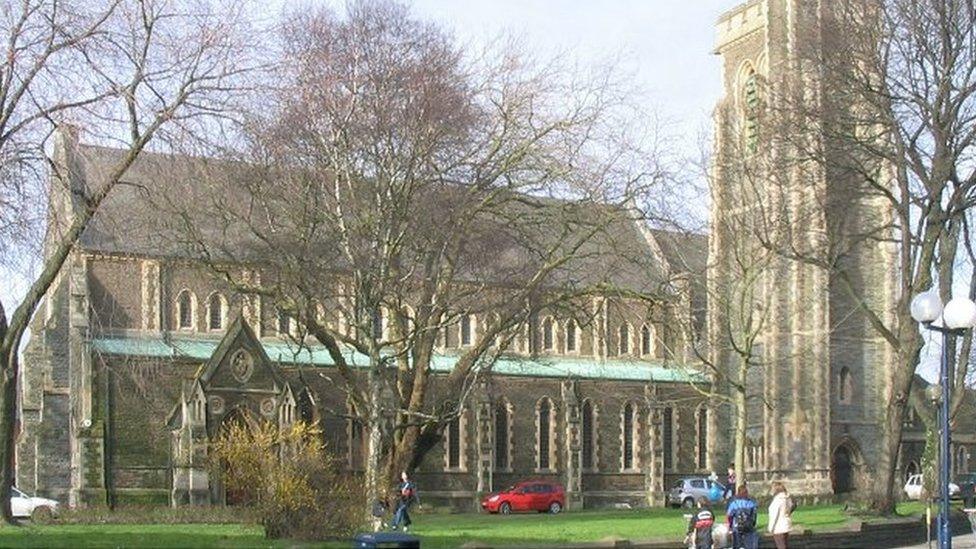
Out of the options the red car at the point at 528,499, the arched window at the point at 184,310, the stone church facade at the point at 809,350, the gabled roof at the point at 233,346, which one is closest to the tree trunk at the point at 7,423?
the gabled roof at the point at 233,346

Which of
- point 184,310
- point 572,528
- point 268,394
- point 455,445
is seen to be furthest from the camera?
point 455,445

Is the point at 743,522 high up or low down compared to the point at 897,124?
down

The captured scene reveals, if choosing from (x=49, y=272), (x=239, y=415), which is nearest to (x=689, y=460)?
(x=239, y=415)

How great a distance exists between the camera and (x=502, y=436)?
193 ft

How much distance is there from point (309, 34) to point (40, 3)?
10.6 m

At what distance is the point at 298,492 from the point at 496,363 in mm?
27111

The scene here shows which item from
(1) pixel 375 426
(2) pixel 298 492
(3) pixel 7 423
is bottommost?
(2) pixel 298 492

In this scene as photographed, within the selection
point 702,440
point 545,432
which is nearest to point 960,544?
point 545,432

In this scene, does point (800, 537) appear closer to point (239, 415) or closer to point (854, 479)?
point (239, 415)

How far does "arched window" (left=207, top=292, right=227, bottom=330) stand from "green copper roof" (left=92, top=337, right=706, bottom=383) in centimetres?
92

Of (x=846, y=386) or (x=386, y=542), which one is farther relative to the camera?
(x=846, y=386)

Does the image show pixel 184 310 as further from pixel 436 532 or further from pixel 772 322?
pixel 436 532

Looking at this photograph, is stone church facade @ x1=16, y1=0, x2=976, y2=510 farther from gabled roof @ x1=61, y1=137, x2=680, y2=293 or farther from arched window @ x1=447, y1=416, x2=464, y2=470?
gabled roof @ x1=61, y1=137, x2=680, y2=293

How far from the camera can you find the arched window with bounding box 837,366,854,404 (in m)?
65.4
